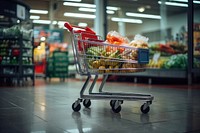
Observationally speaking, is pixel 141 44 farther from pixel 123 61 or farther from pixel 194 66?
pixel 194 66

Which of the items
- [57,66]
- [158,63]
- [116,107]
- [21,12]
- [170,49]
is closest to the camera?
[116,107]

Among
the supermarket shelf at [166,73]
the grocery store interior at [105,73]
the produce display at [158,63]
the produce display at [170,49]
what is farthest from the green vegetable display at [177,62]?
the produce display at [170,49]

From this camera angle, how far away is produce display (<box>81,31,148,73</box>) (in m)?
2.71

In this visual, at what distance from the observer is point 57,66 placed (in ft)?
32.8

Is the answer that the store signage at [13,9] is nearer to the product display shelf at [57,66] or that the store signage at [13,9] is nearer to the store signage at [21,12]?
the store signage at [21,12]

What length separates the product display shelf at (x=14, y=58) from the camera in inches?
260

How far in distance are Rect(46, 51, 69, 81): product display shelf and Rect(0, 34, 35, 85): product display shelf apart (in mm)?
2962

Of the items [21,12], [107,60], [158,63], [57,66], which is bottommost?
[57,66]

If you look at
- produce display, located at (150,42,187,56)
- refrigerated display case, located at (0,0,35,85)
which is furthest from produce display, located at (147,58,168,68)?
refrigerated display case, located at (0,0,35,85)

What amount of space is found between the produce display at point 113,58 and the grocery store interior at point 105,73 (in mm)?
11

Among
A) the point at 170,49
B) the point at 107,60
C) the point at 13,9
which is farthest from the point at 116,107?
the point at 13,9

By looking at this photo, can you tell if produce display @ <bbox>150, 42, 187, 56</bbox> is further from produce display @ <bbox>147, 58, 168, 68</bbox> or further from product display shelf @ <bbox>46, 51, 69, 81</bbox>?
product display shelf @ <bbox>46, 51, 69, 81</bbox>

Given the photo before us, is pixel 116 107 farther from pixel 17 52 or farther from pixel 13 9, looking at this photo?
pixel 13 9

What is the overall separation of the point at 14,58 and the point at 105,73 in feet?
15.3
